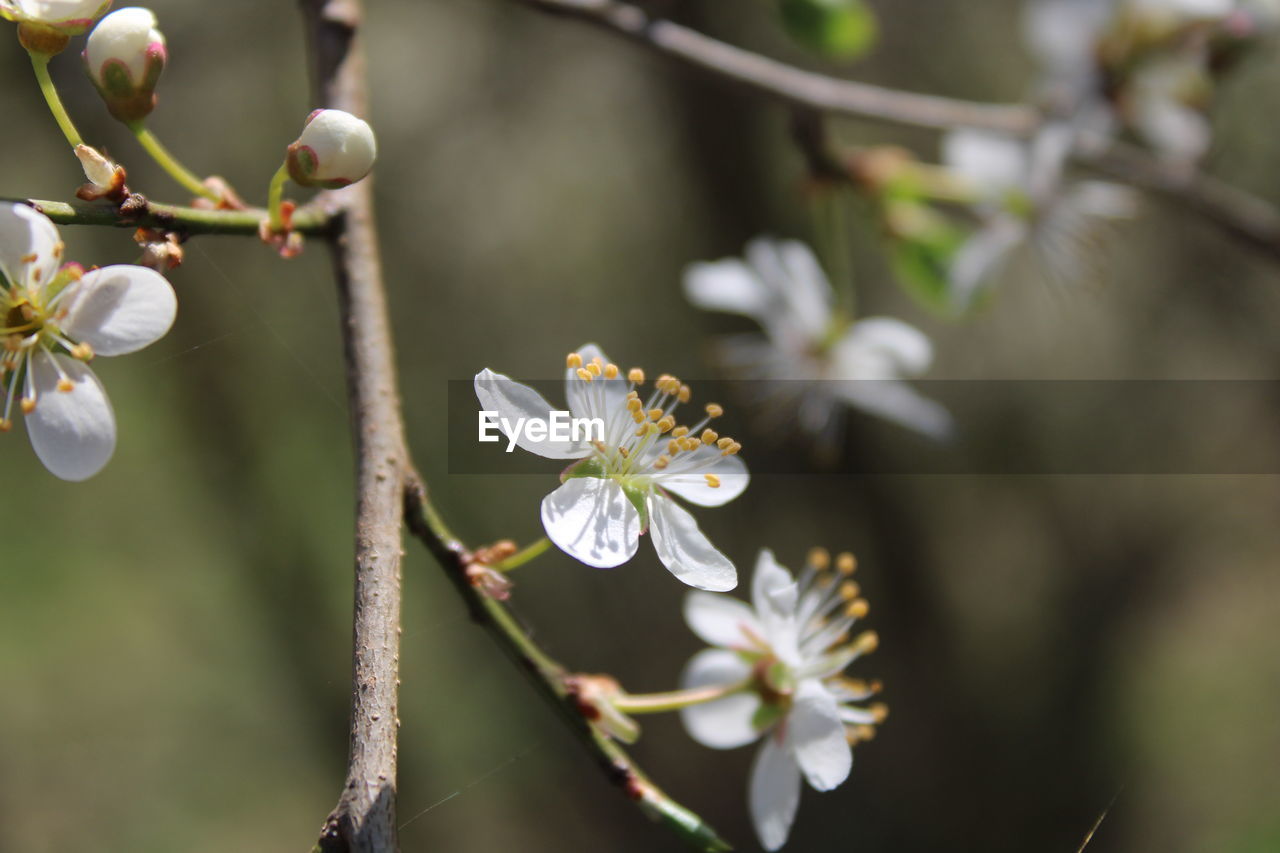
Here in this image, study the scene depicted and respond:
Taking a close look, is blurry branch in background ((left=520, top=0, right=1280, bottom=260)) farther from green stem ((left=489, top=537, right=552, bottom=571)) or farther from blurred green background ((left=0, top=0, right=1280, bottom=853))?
blurred green background ((left=0, top=0, right=1280, bottom=853))

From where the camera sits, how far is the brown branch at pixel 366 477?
1.31ft

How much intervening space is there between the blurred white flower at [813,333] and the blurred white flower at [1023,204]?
11 cm

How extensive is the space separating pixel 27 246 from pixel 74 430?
92 millimetres

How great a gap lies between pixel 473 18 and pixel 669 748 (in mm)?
1821

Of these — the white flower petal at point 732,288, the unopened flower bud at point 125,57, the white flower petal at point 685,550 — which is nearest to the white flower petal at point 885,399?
the white flower petal at point 732,288

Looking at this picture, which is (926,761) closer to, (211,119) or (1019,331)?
(1019,331)

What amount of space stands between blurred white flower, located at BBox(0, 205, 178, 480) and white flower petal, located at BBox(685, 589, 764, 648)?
0.37 m

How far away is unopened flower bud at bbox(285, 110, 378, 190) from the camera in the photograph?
49cm

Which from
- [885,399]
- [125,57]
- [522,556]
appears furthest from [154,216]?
[885,399]

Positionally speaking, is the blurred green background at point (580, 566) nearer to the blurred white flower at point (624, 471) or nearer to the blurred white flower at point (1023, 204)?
the blurred white flower at point (1023, 204)

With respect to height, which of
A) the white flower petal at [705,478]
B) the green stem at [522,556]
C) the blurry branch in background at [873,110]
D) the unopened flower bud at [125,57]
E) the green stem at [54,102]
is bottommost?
the green stem at [522,556]

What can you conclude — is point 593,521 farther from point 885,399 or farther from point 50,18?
point 885,399

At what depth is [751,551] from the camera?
229cm

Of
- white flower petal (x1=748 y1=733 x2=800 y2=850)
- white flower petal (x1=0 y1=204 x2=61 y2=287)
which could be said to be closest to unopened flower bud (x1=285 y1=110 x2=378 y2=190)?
white flower petal (x1=0 y1=204 x2=61 y2=287)
